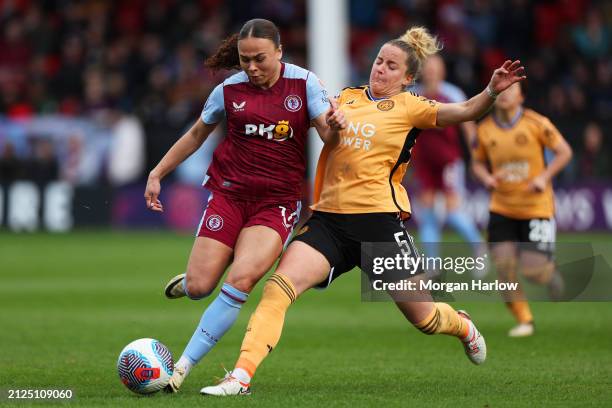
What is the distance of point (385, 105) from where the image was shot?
7301 millimetres

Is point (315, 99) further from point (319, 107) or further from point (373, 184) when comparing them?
point (373, 184)

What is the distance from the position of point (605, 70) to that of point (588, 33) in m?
1.23

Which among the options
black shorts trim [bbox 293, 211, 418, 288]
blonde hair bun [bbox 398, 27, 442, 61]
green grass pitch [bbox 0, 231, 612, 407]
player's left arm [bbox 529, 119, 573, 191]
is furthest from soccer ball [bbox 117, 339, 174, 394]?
player's left arm [bbox 529, 119, 573, 191]

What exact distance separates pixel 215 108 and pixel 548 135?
4145 millimetres

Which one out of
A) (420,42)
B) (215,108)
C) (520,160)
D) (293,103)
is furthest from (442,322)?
(520,160)

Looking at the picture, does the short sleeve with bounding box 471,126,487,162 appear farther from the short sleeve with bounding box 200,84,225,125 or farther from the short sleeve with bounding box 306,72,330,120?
the short sleeve with bounding box 200,84,225,125

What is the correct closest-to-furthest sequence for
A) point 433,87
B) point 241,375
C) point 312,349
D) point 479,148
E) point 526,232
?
point 241,375 < point 312,349 < point 526,232 < point 479,148 < point 433,87

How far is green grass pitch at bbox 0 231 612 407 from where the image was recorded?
693cm

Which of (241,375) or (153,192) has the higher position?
(153,192)

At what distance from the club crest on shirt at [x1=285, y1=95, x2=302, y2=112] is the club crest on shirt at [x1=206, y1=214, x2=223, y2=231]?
2.59 ft

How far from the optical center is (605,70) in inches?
837

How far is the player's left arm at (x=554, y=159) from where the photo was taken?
10.2m

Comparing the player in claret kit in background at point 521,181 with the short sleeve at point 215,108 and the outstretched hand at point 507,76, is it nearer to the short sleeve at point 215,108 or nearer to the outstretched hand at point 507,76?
the outstretched hand at point 507,76

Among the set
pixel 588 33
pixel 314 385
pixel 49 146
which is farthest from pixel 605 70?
pixel 314 385
